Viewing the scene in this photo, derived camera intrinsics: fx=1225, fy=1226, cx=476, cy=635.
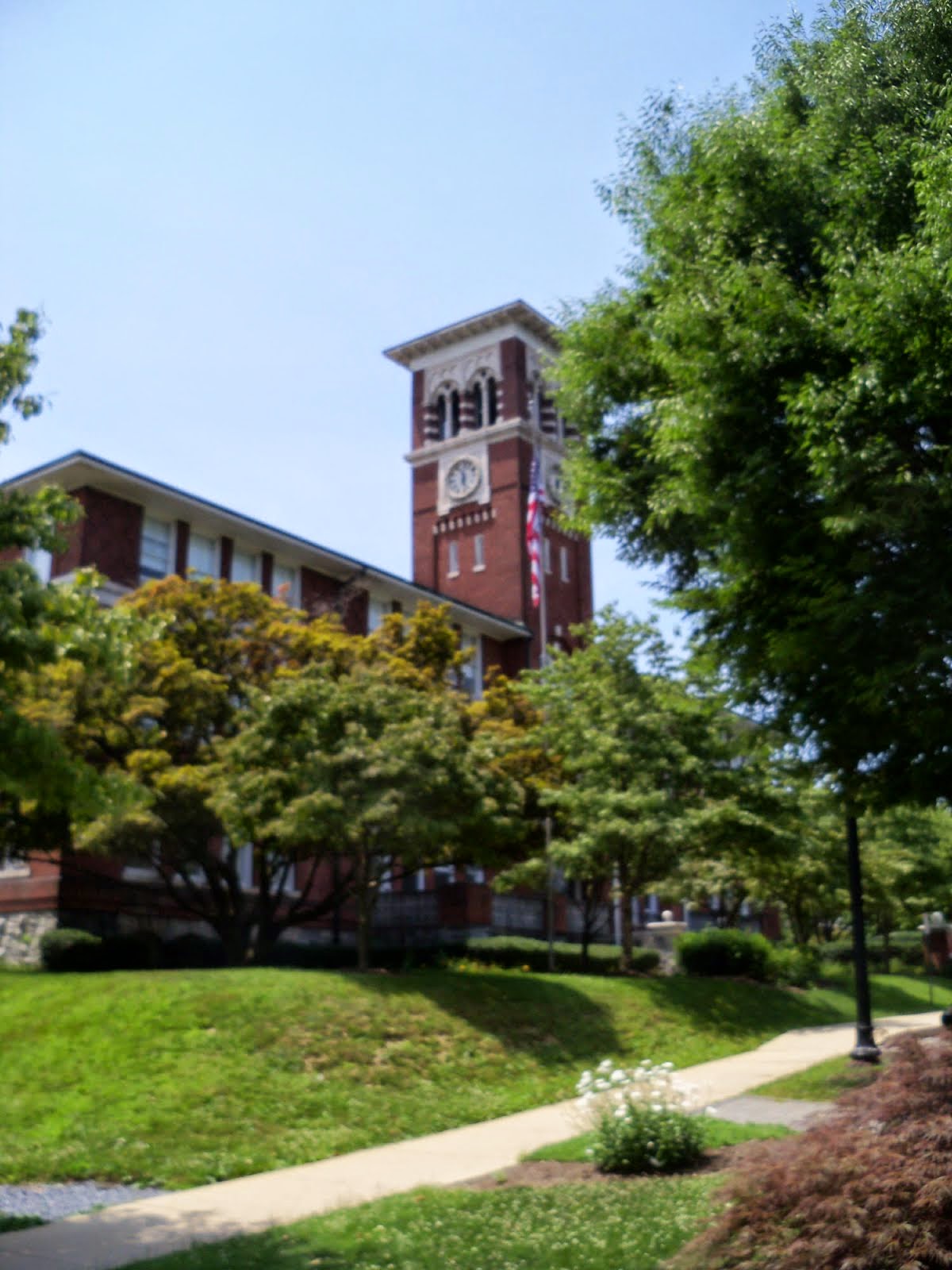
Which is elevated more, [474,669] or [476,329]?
[476,329]

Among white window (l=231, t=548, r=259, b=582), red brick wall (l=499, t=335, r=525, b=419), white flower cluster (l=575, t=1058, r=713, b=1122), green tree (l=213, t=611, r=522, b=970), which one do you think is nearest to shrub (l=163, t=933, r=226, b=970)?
green tree (l=213, t=611, r=522, b=970)

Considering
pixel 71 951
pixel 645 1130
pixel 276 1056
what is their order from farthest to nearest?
pixel 71 951
pixel 276 1056
pixel 645 1130

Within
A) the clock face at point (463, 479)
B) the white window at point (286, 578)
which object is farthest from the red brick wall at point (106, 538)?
the clock face at point (463, 479)

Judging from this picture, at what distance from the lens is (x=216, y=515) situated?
35.6m

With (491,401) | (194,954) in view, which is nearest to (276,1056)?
(194,954)

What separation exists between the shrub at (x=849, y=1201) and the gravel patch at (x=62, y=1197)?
5.87m

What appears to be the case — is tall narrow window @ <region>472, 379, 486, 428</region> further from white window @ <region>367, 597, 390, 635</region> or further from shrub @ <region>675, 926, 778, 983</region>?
shrub @ <region>675, 926, 778, 983</region>

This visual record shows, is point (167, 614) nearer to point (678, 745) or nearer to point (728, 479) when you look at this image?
point (728, 479)

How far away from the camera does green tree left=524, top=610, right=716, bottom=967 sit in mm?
26766

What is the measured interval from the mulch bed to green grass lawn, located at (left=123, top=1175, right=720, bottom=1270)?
1.33 ft

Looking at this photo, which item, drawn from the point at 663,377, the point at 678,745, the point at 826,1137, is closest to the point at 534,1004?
the point at 678,745

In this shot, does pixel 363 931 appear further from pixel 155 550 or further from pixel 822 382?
pixel 155 550

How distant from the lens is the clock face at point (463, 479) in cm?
5234

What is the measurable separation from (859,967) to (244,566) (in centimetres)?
2535
